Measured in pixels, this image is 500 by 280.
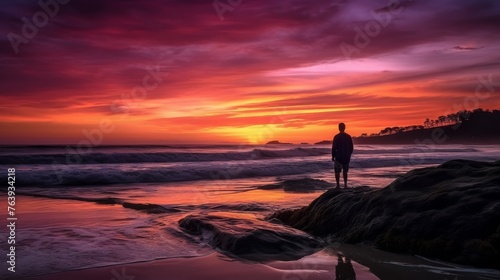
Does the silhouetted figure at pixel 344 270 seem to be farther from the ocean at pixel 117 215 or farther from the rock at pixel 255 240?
the ocean at pixel 117 215

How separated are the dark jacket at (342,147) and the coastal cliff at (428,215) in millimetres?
4589

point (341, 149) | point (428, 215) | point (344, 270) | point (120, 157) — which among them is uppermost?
point (341, 149)

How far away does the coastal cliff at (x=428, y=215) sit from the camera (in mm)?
5371

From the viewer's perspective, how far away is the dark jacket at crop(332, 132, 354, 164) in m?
12.9

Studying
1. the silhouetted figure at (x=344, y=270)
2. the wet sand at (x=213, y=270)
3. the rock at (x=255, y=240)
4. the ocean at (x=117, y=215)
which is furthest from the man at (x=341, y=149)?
the wet sand at (x=213, y=270)

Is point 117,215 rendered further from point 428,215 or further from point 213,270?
point 428,215

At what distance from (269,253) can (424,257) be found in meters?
2.20

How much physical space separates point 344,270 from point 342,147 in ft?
25.8

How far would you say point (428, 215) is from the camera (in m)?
6.03

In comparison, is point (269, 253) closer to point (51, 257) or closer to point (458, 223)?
point (458, 223)

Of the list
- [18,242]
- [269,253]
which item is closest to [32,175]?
[18,242]

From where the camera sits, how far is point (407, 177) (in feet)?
24.6

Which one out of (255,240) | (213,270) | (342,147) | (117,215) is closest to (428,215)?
(255,240)

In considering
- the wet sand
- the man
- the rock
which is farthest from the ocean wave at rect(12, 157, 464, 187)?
the wet sand
